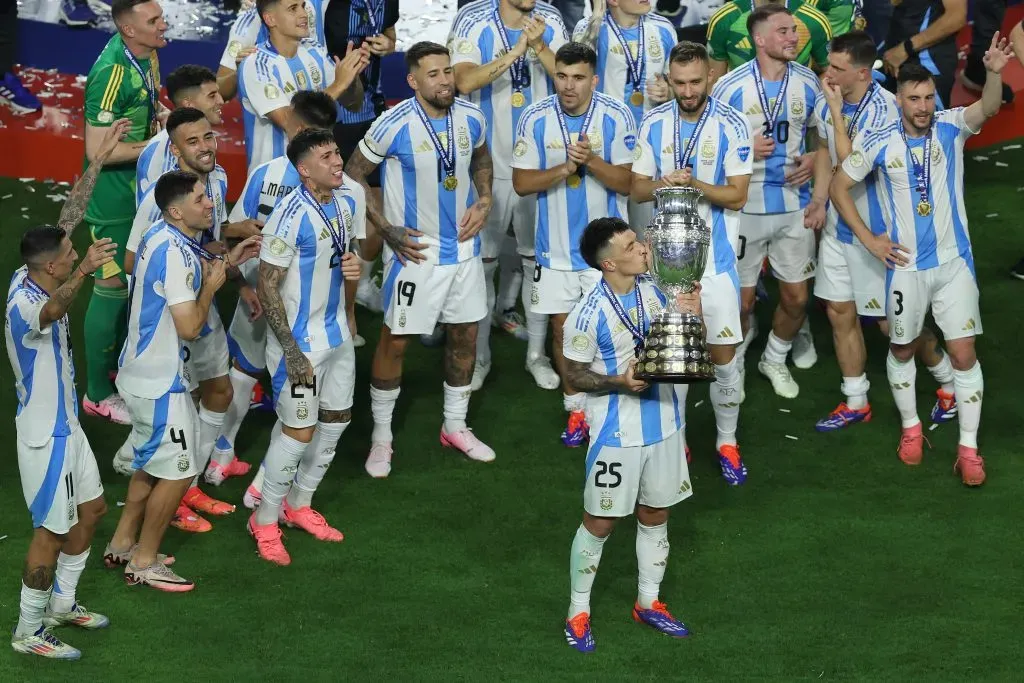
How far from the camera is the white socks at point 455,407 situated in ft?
27.1

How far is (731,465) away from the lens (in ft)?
26.4

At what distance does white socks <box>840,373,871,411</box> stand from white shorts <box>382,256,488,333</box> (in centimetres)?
204

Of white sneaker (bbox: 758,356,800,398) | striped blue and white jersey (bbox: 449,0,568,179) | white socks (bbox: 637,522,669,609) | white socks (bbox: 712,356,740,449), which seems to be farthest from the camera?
white sneaker (bbox: 758,356,800,398)

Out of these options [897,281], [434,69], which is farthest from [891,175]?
[434,69]

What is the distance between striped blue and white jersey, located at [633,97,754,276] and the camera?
7.62 metres

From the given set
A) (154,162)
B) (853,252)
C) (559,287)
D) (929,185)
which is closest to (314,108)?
(154,162)

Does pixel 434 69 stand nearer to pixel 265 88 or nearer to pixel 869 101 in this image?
pixel 265 88

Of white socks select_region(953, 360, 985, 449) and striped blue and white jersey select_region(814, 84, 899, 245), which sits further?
striped blue and white jersey select_region(814, 84, 899, 245)

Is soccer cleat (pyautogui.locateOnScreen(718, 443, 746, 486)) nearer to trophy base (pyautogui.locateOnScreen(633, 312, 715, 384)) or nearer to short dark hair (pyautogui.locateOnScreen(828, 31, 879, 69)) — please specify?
short dark hair (pyautogui.locateOnScreen(828, 31, 879, 69))

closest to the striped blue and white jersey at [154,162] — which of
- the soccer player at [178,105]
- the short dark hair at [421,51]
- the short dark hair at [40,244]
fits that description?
the soccer player at [178,105]

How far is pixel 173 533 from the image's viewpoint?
7.54 metres

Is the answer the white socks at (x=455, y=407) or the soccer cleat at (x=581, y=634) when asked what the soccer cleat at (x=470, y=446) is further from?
the soccer cleat at (x=581, y=634)

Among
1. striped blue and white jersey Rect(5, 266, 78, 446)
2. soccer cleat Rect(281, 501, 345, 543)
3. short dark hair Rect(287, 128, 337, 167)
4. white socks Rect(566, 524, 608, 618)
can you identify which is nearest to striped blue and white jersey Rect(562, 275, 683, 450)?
white socks Rect(566, 524, 608, 618)

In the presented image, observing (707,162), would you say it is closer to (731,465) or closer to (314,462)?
(731,465)
